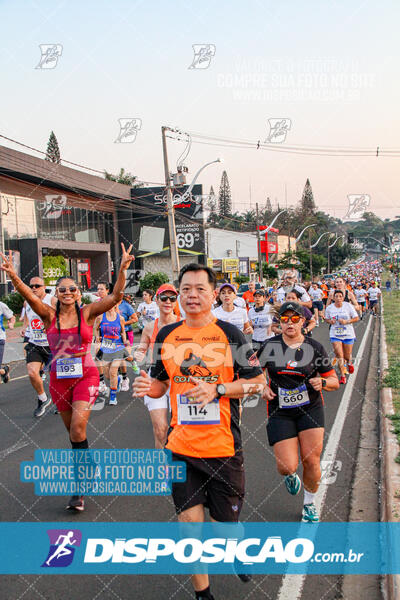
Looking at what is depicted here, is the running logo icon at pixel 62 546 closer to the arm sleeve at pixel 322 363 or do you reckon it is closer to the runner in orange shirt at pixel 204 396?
the runner in orange shirt at pixel 204 396

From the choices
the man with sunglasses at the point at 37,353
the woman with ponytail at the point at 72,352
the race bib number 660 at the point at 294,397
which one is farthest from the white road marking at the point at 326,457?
the man with sunglasses at the point at 37,353

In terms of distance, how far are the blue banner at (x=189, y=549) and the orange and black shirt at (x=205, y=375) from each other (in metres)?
Result: 0.65

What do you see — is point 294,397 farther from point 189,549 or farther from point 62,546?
point 62,546

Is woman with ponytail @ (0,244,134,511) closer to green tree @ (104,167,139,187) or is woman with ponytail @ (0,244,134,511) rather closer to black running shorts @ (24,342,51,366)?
black running shorts @ (24,342,51,366)

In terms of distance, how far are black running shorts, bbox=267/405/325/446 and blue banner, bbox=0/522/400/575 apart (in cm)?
70

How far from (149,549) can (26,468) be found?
2385 millimetres

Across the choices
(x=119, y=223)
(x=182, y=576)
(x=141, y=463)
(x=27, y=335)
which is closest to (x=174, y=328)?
(x=182, y=576)

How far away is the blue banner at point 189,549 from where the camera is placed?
147 inches

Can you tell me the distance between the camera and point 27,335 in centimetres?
880

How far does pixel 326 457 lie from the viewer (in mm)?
6059

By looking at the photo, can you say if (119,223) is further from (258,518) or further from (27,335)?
(258,518)

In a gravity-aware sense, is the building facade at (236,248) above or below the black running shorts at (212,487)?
above

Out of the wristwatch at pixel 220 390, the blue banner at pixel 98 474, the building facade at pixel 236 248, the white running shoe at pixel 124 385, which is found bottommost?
the white running shoe at pixel 124 385

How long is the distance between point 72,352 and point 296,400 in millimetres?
2105
